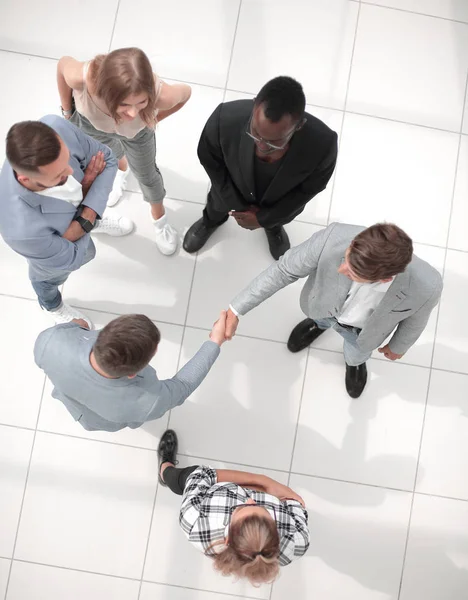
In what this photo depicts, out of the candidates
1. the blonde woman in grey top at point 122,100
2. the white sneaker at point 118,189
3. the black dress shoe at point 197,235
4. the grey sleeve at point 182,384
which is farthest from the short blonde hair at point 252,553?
the white sneaker at point 118,189

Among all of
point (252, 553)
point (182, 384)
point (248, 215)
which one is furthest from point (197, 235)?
point (252, 553)

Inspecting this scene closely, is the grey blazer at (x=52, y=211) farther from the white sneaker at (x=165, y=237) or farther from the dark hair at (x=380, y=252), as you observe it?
the dark hair at (x=380, y=252)

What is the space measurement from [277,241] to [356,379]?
887mm

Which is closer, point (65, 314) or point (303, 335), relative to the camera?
point (65, 314)

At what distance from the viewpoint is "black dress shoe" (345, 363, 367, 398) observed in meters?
2.96

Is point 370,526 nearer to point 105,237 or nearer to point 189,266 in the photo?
point 189,266

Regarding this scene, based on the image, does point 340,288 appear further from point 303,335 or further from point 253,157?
point 303,335

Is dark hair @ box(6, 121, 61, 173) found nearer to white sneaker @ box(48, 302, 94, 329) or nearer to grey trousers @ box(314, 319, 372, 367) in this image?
white sneaker @ box(48, 302, 94, 329)

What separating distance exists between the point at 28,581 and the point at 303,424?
1.68 meters

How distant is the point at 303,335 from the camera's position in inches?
118

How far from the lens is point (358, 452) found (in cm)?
301

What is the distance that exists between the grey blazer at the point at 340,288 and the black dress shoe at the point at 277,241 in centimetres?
69

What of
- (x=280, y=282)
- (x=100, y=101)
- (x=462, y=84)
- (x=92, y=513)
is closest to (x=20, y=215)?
(x=100, y=101)

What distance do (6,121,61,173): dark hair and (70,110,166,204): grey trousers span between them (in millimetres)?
576
